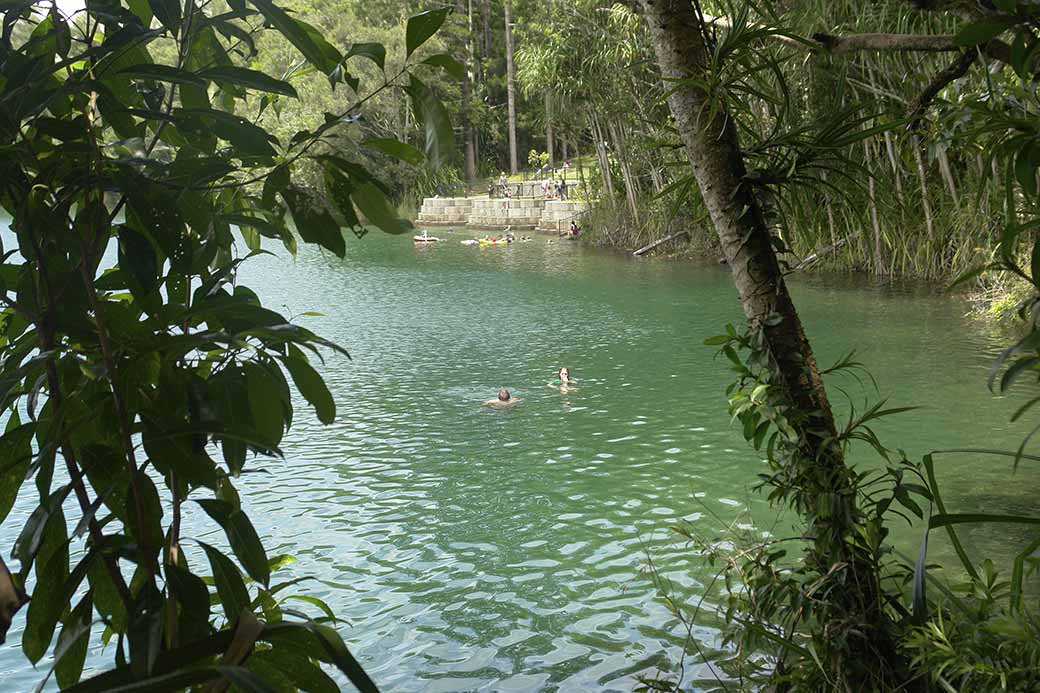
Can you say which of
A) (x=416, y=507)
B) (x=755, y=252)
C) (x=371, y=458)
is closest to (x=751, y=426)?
(x=755, y=252)

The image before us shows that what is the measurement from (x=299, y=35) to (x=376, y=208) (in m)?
0.18

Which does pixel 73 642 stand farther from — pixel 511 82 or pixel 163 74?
pixel 511 82

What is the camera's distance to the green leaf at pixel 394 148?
88 centimetres

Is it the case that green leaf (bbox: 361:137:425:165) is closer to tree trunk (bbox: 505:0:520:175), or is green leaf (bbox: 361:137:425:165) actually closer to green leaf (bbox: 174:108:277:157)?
green leaf (bbox: 174:108:277:157)

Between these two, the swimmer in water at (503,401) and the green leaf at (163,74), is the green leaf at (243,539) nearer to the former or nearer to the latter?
the green leaf at (163,74)

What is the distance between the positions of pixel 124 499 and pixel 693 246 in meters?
15.4

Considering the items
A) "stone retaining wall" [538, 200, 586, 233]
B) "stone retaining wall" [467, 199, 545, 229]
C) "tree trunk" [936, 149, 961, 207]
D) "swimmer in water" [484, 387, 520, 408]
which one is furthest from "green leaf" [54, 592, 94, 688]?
"stone retaining wall" [467, 199, 545, 229]

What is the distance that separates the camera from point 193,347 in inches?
27.0

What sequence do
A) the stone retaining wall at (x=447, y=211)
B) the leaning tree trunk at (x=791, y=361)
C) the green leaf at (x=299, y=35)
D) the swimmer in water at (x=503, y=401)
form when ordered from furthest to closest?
the stone retaining wall at (x=447, y=211) < the swimmer in water at (x=503, y=401) < the leaning tree trunk at (x=791, y=361) < the green leaf at (x=299, y=35)

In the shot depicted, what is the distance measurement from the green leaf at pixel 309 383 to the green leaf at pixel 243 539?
12 cm

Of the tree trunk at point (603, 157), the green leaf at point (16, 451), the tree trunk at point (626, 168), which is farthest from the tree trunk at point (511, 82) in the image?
the green leaf at point (16, 451)

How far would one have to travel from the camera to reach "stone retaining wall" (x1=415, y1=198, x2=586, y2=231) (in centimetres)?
2241

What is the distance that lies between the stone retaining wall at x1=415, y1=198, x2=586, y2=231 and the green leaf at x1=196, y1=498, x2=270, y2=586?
20.7 metres

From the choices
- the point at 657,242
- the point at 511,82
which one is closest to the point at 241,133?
the point at 657,242
